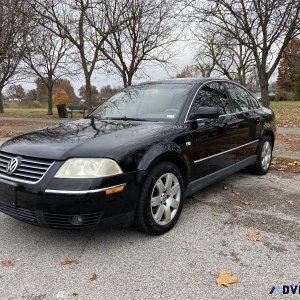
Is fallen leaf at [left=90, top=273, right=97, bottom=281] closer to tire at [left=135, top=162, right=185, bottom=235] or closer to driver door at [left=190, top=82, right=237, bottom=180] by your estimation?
tire at [left=135, top=162, right=185, bottom=235]

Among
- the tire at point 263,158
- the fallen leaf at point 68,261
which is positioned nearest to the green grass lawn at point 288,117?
the tire at point 263,158

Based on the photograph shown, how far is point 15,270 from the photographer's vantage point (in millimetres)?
3053

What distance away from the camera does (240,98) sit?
18.4 feet

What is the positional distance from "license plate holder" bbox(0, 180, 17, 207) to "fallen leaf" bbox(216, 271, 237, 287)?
1.93m

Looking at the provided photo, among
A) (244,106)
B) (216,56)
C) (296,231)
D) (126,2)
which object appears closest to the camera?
(296,231)

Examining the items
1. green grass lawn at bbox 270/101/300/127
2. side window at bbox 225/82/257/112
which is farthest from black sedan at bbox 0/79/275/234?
green grass lawn at bbox 270/101/300/127

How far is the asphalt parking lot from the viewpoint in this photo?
2752mm

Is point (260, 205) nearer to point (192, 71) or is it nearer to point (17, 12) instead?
point (17, 12)

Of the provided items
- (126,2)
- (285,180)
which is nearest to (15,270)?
(285,180)

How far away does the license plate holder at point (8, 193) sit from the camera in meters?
3.27

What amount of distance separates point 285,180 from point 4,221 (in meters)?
4.28

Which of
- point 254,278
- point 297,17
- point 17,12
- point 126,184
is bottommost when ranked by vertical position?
point 254,278

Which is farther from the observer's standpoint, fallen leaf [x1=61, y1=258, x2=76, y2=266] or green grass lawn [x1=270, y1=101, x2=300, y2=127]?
green grass lawn [x1=270, y1=101, x2=300, y2=127]

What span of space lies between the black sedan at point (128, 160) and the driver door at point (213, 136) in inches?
0.5
